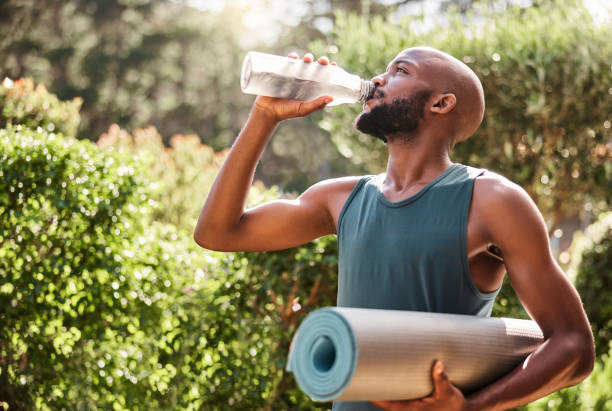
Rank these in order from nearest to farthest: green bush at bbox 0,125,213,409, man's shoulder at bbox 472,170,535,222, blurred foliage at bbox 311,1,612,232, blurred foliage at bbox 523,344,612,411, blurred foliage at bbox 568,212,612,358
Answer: man's shoulder at bbox 472,170,535,222
green bush at bbox 0,125,213,409
blurred foliage at bbox 523,344,612,411
blurred foliage at bbox 568,212,612,358
blurred foliage at bbox 311,1,612,232

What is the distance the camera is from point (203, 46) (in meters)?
27.6

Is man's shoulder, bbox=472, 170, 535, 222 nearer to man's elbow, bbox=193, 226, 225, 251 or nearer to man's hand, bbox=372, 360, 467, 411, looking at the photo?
man's hand, bbox=372, 360, 467, 411

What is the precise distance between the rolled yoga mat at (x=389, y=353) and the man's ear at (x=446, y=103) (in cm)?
65

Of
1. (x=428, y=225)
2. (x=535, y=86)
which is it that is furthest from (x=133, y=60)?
(x=428, y=225)

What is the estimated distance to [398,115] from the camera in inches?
75.4

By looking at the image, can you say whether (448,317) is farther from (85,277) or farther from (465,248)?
(85,277)

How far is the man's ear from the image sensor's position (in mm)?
1927

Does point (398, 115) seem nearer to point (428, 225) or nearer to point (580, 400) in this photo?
point (428, 225)

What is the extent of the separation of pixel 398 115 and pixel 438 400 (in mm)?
839

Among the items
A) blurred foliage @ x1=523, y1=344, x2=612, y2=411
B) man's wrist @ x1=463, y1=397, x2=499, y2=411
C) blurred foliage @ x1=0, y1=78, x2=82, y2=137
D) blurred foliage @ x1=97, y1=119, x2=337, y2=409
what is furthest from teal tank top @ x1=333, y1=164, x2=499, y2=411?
blurred foliage @ x1=0, y1=78, x2=82, y2=137

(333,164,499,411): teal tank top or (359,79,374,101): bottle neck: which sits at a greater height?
(359,79,374,101): bottle neck

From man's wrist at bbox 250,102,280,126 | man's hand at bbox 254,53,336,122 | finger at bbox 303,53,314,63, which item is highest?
finger at bbox 303,53,314,63

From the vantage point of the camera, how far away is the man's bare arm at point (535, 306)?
1524mm

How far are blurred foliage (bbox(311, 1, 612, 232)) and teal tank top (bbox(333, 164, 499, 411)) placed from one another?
647 cm
